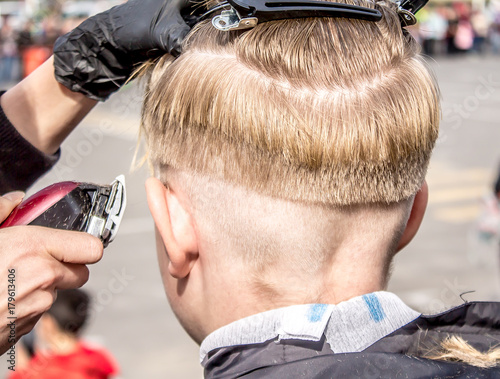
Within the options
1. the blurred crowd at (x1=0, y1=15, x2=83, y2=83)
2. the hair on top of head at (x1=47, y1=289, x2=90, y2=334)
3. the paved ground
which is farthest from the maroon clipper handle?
the blurred crowd at (x1=0, y1=15, x2=83, y2=83)

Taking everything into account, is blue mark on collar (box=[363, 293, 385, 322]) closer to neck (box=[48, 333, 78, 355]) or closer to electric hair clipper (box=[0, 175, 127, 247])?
electric hair clipper (box=[0, 175, 127, 247])

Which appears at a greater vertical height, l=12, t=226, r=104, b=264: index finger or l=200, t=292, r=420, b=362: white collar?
l=12, t=226, r=104, b=264: index finger

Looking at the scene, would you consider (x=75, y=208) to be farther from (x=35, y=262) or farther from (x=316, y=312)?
(x=316, y=312)

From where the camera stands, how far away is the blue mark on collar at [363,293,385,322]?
1.25m

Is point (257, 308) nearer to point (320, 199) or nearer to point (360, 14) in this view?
point (320, 199)

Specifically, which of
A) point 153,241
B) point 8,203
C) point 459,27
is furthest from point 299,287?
point 459,27

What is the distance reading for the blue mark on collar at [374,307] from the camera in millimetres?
1245

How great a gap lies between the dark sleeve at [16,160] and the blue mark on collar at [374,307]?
109 centimetres

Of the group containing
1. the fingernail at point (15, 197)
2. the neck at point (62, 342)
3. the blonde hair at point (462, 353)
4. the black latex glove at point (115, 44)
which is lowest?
the neck at point (62, 342)

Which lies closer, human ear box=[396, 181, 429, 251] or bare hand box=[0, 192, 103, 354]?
bare hand box=[0, 192, 103, 354]

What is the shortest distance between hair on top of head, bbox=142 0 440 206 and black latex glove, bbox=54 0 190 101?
189mm

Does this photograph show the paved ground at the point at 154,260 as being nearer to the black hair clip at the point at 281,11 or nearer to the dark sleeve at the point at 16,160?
the dark sleeve at the point at 16,160

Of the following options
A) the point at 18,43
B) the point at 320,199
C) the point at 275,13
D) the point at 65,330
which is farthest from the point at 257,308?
the point at 18,43

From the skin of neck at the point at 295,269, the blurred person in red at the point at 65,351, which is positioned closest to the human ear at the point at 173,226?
the skin of neck at the point at 295,269
